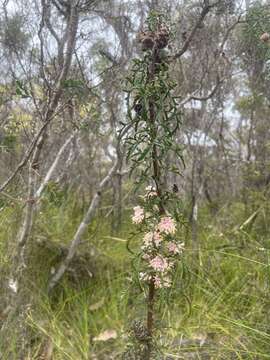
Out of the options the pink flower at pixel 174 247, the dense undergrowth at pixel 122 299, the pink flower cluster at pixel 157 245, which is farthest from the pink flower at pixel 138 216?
the dense undergrowth at pixel 122 299

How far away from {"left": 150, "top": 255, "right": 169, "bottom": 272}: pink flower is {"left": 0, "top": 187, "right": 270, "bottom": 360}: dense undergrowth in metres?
0.20

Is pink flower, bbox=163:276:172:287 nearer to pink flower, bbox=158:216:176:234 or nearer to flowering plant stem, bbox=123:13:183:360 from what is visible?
flowering plant stem, bbox=123:13:183:360

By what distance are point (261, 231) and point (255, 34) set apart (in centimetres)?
177

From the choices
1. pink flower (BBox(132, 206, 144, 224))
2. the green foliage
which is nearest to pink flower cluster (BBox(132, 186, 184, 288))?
pink flower (BBox(132, 206, 144, 224))

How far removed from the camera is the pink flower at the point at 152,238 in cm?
199

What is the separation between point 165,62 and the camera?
2.04 m

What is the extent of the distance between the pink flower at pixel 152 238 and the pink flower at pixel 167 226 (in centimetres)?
3

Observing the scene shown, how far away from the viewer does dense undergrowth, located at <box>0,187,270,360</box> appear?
113 inches

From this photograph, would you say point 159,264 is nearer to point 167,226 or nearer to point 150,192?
point 167,226

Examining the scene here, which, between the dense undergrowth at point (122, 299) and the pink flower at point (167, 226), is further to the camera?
the dense undergrowth at point (122, 299)

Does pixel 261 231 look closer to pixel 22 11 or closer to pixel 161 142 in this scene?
pixel 22 11

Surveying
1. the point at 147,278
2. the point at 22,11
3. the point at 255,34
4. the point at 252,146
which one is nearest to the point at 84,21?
the point at 22,11

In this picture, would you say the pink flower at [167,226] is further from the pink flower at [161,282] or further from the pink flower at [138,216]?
the pink flower at [161,282]

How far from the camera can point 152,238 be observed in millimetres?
1997
